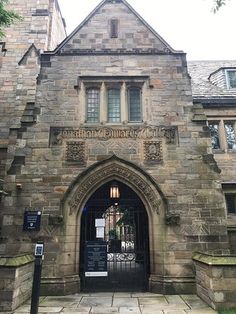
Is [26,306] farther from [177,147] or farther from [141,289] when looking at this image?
[177,147]

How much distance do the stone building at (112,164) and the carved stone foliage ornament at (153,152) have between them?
0.04 meters

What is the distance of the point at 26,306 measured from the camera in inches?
269

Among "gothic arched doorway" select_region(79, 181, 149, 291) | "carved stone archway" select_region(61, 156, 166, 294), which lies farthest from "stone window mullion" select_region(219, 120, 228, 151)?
"carved stone archway" select_region(61, 156, 166, 294)

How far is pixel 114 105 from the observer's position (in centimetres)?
1019

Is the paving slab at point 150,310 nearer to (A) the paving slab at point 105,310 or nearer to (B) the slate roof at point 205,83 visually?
(A) the paving slab at point 105,310

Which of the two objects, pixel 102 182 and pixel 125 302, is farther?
pixel 102 182

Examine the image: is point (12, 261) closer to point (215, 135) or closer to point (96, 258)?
point (96, 258)

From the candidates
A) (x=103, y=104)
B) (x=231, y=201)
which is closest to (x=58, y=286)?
(x=103, y=104)

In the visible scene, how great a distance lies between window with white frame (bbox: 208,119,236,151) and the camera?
469 inches

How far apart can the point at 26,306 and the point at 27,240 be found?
199 cm

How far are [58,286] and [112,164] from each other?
3905 millimetres

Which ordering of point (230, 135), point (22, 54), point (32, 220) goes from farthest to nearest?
1. point (22, 54)
2. point (230, 135)
3. point (32, 220)

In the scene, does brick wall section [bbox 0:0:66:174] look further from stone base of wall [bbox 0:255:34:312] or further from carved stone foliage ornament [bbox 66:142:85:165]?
stone base of wall [bbox 0:255:34:312]

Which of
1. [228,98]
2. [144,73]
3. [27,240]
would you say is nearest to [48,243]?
[27,240]
